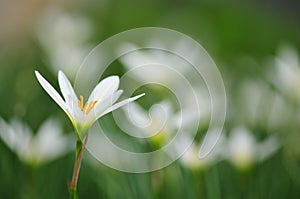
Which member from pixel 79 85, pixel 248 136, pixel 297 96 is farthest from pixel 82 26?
pixel 248 136

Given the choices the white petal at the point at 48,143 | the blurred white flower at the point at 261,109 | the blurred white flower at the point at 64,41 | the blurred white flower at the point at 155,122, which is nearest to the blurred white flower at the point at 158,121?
the blurred white flower at the point at 155,122

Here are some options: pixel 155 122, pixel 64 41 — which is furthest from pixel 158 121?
pixel 64 41

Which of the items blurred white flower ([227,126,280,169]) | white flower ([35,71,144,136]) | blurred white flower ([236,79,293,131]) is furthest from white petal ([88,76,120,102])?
blurred white flower ([236,79,293,131])

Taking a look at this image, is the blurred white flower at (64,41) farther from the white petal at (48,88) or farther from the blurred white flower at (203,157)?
the white petal at (48,88)

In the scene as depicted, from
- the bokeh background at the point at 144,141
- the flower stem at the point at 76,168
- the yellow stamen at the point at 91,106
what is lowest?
the bokeh background at the point at 144,141

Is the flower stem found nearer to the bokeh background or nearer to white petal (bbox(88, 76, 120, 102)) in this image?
white petal (bbox(88, 76, 120, 102))

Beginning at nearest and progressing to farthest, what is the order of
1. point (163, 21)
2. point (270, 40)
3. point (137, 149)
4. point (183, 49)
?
point (137, 149) < point (183, 49) < point (270, 40) < point (163, 21)

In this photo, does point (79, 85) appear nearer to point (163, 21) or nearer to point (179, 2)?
point (163, 21)

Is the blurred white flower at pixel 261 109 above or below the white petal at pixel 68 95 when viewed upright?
below
